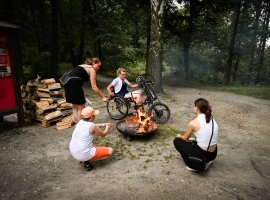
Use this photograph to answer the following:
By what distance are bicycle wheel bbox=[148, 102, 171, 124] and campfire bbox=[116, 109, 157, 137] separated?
81 centimetres

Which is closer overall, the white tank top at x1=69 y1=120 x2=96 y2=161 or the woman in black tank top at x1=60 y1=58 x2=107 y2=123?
the white tank top at x1=69 y1=120 x2=96 y2=161

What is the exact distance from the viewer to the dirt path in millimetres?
4227

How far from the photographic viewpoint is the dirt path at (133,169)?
4227mm

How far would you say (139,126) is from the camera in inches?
256

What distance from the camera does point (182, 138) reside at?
195 inches

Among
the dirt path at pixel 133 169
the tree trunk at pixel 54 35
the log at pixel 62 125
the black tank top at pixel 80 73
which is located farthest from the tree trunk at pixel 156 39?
the tree trunk at pixel 54 35

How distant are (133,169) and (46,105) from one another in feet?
12.8

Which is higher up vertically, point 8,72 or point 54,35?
point 54,35

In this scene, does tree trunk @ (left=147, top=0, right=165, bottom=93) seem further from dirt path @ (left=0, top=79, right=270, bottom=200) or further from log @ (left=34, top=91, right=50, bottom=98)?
log @ (left=34, top=91, right=50, bottom=98)

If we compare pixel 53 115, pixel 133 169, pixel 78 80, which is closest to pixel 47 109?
pixel 53 115

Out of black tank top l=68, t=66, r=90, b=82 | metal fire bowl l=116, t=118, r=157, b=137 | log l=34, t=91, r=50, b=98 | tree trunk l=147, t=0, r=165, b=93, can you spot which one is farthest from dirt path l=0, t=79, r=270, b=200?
tree trunk l=147, t=0, r=165, b=93

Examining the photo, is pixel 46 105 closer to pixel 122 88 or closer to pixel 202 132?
pixel 122 88

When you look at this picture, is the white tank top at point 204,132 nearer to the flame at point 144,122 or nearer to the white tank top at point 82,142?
the flame at point 144,122

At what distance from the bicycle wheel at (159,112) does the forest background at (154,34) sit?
427 centimetres
